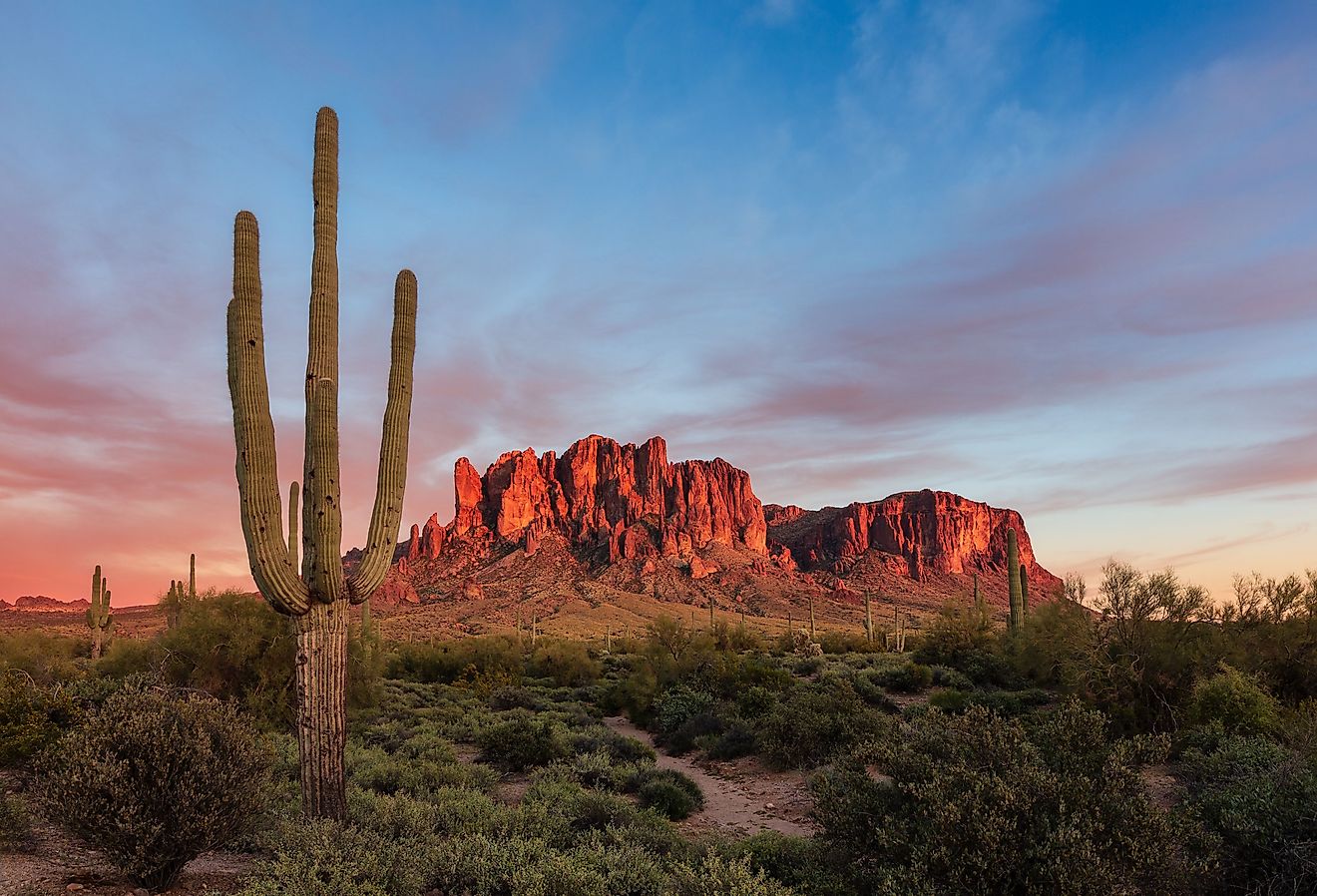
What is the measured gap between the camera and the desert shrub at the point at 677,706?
19.3 m

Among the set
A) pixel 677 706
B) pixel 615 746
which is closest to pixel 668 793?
pixel 615 746

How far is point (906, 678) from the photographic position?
22.5 meters

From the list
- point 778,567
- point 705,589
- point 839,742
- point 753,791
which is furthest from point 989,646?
point 778,567

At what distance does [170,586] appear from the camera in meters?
30.8

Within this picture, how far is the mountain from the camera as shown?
91.7 meters

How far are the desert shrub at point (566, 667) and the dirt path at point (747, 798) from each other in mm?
13163

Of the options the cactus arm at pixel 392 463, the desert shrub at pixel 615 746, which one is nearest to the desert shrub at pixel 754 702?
the desert shrub at pixel 615 746

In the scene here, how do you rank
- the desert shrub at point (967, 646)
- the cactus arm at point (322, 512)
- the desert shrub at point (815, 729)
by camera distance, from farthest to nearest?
the desert shrub at point (967, 646)
the desert shrub at point (815, 729)
the cactus arm at point (322, 512)

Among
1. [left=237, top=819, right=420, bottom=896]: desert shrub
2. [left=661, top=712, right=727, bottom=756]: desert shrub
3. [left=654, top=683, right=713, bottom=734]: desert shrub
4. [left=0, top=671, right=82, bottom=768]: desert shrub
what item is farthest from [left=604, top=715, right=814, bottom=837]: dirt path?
[left=0, top=671, right=82, bottom=768]: desert shrub

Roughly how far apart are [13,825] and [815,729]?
12.2 meters

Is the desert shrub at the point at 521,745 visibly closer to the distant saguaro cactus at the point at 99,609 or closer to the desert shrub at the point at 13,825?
the desert shrub at the point at 13,825

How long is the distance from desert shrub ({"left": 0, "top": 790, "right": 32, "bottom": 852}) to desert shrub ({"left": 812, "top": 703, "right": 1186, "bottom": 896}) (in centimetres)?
837

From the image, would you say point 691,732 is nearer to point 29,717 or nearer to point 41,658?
point 29,717

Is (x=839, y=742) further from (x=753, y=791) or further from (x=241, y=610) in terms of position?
(x=241, y=610)
